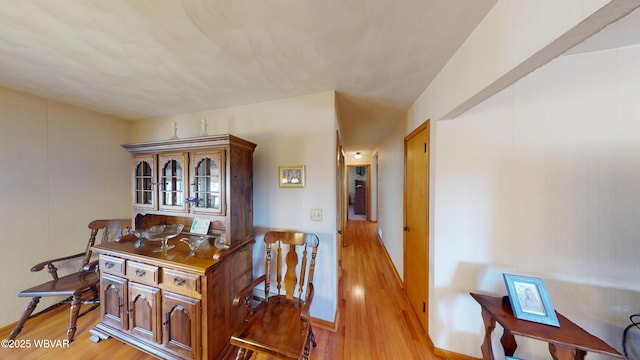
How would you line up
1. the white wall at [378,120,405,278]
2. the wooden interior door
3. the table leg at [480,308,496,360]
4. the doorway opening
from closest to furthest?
the table leg at [480,308,496,360], the wooden interior door, the white wall at [378,120,405,278], the doorway opening

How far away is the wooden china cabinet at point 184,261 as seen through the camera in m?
1.33

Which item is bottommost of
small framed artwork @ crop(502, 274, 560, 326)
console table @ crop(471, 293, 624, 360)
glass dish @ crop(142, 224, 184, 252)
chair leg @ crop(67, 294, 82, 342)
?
chair leg @ crop(67, 294, 82, 342)

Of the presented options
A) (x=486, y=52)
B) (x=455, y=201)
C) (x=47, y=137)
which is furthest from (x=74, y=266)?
(x=486, y=52)

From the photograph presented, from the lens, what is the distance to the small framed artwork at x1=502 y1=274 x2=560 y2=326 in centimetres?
107

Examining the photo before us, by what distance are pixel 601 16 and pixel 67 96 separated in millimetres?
3753

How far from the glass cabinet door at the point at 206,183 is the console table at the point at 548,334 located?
2.12 metres

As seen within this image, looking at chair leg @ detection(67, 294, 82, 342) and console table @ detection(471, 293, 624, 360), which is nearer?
console table @ detection(471, 293, 624, 360)

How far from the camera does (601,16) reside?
1.85ft

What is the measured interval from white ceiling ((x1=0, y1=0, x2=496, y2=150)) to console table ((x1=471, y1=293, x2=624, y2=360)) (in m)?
1.76

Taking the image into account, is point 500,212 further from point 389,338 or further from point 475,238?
point 389,338

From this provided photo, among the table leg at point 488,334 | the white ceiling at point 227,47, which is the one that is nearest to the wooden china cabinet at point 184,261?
the white ceiling at point 227,47

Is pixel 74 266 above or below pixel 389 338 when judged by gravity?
above

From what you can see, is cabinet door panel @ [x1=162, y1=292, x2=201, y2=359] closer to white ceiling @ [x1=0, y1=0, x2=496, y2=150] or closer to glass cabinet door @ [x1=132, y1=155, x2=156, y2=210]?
glass cabinet door @ [x1=132, y1=155, x2=156, y2=210]

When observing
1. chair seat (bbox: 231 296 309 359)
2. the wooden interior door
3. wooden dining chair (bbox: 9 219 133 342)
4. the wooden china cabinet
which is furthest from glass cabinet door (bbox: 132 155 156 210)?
the wooden interior door
